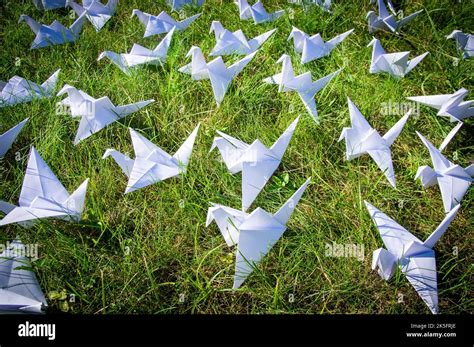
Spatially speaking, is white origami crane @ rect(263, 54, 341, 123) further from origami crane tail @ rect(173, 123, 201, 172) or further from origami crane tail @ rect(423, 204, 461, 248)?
origami crane tail @ rect(423, 204, 461, 248)

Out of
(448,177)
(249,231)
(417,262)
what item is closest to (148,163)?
(249,231)

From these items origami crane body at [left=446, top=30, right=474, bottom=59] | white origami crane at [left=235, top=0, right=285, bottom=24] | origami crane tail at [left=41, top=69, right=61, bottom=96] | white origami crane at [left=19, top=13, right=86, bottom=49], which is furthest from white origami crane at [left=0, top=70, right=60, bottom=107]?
origami crane body at [left=446, top=30, right=474, bottom=59]

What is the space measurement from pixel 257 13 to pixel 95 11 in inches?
34.4

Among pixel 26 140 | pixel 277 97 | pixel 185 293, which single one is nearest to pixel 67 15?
pixel 26 140

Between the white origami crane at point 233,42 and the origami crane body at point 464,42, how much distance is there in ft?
2.84

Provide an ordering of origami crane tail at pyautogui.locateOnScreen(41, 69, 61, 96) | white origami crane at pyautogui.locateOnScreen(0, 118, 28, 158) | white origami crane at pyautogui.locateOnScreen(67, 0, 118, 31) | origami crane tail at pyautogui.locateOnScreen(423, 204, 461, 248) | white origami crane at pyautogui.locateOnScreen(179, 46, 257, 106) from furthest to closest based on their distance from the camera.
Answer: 1. white origami crane at pyautogui.locateOnScreen(67, 0, 118, 31)
2. origami crane tail at pyautogui.locateOnScreen(41, 69, 61, 96)
3. white origami crane at pyautogui.locateOnScreen(179, 46, 257, 106)
4. white origami crane at pyautogui.locateOnScreen(0, 118, 28, 158)
5. origami crane tail at pyautogui.locateOnScreen(423, 204, 461, 248)

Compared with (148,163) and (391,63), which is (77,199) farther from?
(391,63)

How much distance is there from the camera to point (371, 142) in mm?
1687

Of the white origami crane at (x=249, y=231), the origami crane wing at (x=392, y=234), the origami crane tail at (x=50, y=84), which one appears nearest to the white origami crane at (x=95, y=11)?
the origami crane tail at (x=50, y=84)

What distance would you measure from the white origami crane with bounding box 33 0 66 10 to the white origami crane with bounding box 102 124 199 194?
1387mm

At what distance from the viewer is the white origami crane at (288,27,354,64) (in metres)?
2.05

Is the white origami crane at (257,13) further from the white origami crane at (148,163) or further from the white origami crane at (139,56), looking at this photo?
the white origami crane at (148,163)

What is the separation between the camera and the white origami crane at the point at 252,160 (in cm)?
156

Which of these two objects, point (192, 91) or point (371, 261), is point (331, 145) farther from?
point (192, 91)
